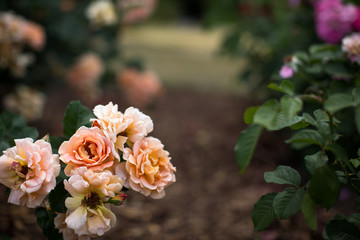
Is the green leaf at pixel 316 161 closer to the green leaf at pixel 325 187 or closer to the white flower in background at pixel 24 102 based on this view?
the green leaf at pixel 325 187

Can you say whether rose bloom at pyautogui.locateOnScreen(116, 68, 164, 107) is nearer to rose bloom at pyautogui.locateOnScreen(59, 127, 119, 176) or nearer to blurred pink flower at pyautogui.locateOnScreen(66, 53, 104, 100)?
blurred pink flower at pyautogui.locateOnScreen(66, 53, 104, 100)

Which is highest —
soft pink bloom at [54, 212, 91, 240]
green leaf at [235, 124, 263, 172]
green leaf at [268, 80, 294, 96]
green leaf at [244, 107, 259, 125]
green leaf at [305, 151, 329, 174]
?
green leaf at [268, 80, 294, 96]

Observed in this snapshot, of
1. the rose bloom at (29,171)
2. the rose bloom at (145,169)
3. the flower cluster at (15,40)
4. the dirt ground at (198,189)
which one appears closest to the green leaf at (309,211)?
the rose bloom at (145,169)

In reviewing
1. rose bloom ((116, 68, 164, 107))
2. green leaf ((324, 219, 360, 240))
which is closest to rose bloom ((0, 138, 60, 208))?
green leaf ((324, 219, 360, 240))

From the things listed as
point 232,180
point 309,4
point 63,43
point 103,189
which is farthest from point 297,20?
point 103,189

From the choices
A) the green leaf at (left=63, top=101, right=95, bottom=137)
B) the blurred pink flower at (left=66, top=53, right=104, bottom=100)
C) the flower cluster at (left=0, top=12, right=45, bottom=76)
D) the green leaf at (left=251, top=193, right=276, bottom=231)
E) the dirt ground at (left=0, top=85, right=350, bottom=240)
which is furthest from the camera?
the blurred pink flower at (left=66, top=53, right=104, bottom=100)

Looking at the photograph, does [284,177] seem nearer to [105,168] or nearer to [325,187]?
[325,187]

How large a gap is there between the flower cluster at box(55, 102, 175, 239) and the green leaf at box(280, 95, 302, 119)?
360 millimetres

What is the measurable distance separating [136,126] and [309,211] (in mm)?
485

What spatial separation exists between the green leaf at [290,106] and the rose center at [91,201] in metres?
0.50

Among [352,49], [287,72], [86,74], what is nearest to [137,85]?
[86,74]

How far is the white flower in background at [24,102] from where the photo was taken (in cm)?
266

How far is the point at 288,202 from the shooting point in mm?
915

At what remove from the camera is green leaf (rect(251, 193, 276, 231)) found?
0.95 meters
